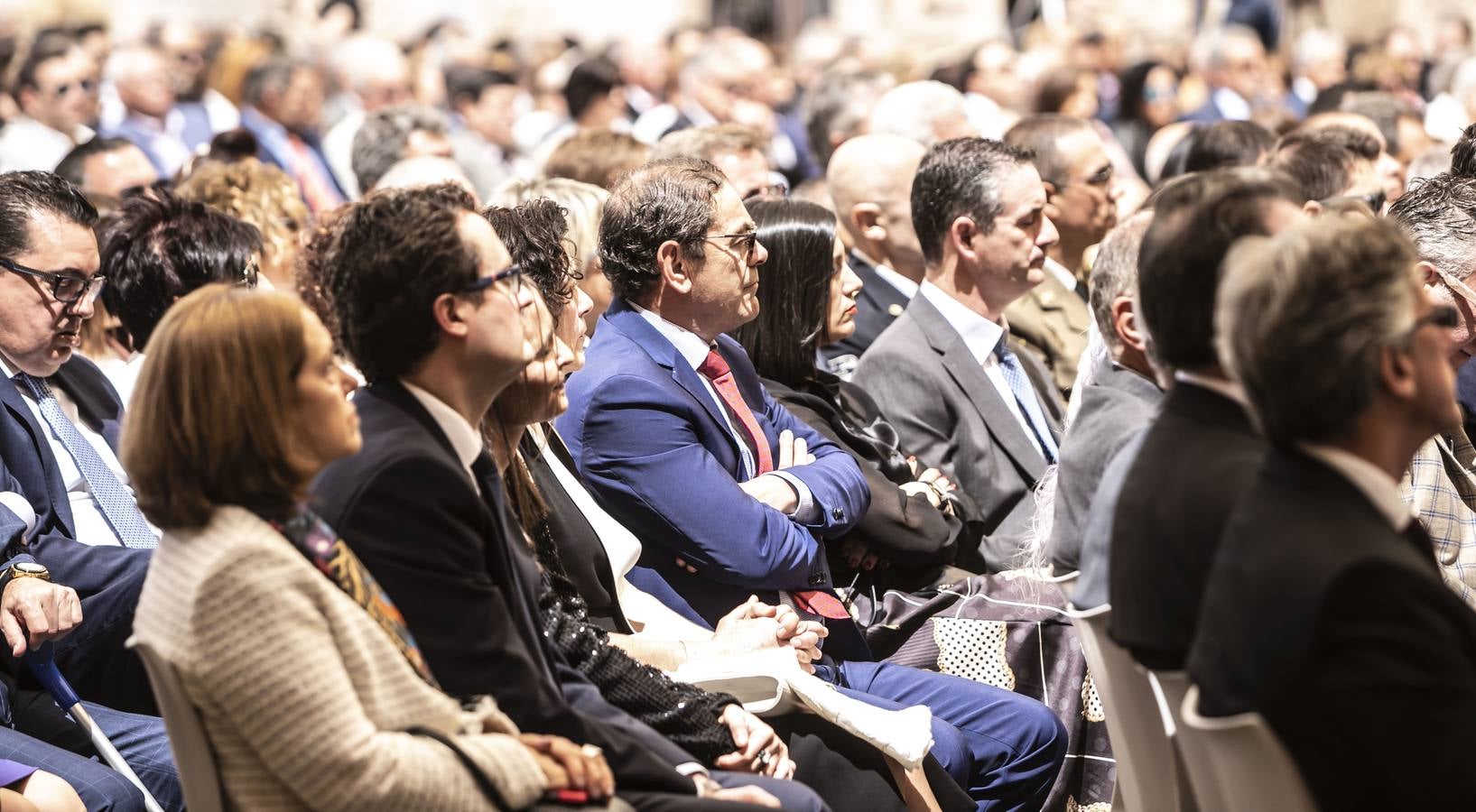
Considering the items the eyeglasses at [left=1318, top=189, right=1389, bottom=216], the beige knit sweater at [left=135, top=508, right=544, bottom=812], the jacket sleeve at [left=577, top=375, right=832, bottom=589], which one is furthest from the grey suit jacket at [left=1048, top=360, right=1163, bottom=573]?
the eyeglasses at [left=1318, top=189, right=1389, bottom=216]

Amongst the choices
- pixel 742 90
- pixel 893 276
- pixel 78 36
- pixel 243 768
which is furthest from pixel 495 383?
pixel 78 36

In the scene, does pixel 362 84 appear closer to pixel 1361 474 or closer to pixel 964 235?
pixel 964 235

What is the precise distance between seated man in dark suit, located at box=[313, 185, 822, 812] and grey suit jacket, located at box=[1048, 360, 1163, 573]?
0.79 meters

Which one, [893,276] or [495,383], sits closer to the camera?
[495,383]

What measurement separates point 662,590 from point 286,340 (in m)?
1.49

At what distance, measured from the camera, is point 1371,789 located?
6.48ft

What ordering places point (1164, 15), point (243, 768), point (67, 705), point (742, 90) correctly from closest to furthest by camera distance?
point (243, 768) < point (67, 705) < point (742, 90) < point (1164, 15)

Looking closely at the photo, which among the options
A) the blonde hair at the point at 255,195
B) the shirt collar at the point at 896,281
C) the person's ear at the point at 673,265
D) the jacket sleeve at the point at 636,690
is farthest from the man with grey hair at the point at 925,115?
the jacket sleeve at the point at 636,690

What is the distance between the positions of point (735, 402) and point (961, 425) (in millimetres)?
901

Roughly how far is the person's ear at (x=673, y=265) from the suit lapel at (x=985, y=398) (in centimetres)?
102

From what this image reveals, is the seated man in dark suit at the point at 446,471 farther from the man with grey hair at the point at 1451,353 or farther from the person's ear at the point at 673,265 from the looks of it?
the man with grey hair at the point at 1451,353

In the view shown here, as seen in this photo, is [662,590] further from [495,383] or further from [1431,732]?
[1431,732]

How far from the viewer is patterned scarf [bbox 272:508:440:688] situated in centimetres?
218

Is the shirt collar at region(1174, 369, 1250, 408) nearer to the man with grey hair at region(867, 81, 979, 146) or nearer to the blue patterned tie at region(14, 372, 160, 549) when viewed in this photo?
the blue patterned tie at region(14, 372, 160, 549)
